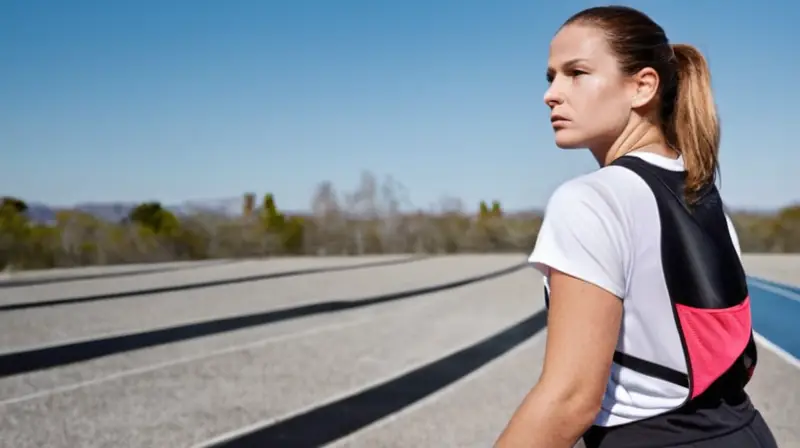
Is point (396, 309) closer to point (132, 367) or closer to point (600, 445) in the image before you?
point (132, 367)

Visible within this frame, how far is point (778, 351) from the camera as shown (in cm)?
718

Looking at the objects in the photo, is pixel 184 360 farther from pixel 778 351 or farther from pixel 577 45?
pixel 577 45

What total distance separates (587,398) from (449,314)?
892 centimetres

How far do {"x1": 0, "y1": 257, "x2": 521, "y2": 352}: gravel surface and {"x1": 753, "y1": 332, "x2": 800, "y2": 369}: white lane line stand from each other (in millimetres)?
5768

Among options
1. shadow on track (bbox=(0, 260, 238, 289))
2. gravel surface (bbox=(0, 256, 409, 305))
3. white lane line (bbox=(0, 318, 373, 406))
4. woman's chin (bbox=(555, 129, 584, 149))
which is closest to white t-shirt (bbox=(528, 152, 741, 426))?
woman's chin (bbox=(555, 129, 584, 149))

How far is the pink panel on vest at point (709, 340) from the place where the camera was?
1123mm

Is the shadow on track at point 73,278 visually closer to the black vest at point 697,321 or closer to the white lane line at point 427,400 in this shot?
the white lane line at point 427,400

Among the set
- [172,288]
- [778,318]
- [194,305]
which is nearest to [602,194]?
[778,318]

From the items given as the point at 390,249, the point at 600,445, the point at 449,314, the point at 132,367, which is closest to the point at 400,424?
the point at 132,367

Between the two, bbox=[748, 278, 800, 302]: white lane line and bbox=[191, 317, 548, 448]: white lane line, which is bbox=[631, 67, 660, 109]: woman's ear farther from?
bbox=[748, 278, 800, 302]: white lane line

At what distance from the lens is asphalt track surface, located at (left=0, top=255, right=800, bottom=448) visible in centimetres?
477

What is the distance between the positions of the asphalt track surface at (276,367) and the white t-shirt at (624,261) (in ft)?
11.1

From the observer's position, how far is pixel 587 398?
1055 millimetres

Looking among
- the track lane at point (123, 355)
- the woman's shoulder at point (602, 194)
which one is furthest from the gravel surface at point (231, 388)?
the woman's shoulder at point (602, 194)
